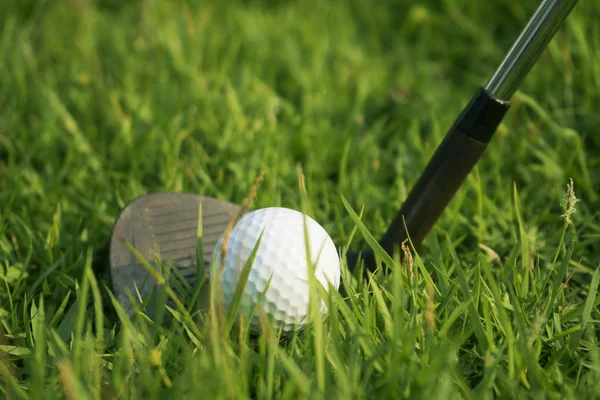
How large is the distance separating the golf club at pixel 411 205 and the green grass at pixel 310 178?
0.36ft

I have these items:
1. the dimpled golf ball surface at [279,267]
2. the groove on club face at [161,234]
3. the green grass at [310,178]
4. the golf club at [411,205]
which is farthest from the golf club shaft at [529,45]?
the groove on club face at [161,234]

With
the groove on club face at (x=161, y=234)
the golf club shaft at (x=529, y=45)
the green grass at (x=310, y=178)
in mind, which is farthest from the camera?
the groove on club face at (x=161, y=234)

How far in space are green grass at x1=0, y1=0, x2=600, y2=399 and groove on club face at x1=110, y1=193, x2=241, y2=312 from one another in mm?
111

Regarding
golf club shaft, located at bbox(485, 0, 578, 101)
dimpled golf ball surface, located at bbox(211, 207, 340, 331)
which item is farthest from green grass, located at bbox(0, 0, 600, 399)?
golf club shaft, located at bbox(485, 0, 578, 101)

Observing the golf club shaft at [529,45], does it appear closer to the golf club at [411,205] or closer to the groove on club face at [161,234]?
the golf club at [411,205]

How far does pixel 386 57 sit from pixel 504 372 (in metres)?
2.44

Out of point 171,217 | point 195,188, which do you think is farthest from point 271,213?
point 195,188

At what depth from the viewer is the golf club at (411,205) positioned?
1695 mm

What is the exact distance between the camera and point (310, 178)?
99.9 inches

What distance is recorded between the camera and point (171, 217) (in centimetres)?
213

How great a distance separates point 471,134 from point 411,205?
27 cm

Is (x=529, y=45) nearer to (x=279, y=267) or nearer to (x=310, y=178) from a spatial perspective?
(x=279, y=267)

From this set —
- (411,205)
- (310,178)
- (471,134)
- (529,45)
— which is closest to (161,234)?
(310,178)

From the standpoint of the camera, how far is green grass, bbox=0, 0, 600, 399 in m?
1.50
